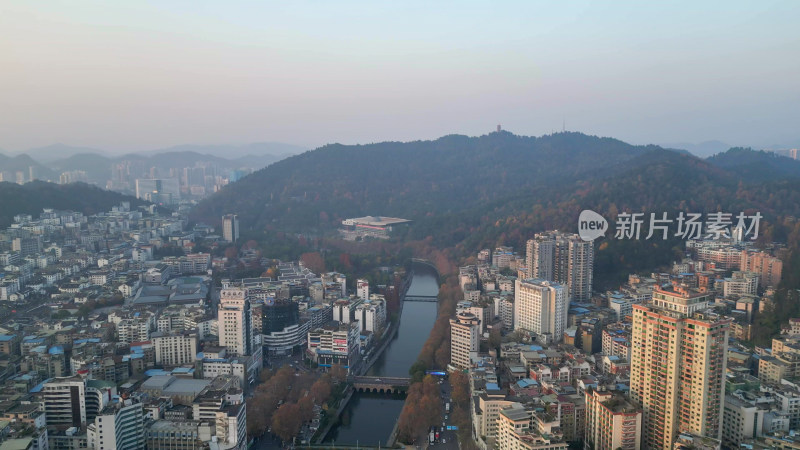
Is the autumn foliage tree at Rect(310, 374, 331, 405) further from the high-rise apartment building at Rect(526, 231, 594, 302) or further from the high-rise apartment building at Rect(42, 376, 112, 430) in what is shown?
the high-rise apartment building at Rect(526, 231, 594, 302)

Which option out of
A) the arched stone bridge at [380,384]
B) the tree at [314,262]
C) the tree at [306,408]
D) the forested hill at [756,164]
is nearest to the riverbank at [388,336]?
the arched stone bridge at [380,384]

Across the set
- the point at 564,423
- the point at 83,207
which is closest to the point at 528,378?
the point at 564,423

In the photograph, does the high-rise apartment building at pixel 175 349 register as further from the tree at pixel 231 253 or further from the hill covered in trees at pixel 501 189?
the hill covered in trees at pixel 501 189

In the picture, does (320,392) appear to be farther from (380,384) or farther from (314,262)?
(314,262)

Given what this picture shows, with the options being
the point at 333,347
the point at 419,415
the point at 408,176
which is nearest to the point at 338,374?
the point at 333,347

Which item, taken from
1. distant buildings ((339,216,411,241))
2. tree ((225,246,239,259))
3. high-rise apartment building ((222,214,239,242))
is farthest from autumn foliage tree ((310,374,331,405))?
distant buildings ((339,216,411,241))

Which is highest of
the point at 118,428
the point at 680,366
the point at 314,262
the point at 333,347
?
the point at 680,366
